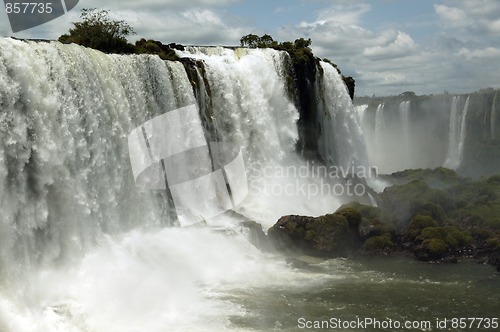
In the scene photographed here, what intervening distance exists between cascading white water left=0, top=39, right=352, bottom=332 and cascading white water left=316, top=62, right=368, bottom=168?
9.55m

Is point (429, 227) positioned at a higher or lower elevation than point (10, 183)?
lower

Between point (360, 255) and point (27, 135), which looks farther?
point (360, 255)

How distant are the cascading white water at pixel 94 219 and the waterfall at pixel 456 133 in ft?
95.1

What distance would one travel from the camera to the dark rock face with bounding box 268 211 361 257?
19672 mm

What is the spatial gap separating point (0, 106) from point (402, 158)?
3950cm

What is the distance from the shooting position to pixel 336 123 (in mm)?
30672

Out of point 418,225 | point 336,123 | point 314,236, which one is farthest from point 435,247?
point 336,123

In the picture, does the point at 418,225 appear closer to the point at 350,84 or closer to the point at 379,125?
the point at 350,84

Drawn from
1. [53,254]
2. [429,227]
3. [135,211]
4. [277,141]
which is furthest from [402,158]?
[53,254]

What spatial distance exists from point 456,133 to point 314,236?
2906cm

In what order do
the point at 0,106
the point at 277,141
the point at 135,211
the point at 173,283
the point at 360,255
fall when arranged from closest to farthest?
the point at 0,106
the point at 173,283
the point at 135,211
the point at 360,255
the point at 277,141

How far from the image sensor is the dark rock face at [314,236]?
19672 millimetres

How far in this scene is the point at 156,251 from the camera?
1684 centimetres

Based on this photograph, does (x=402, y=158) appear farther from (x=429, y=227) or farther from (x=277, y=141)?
(x=429, y=227)
